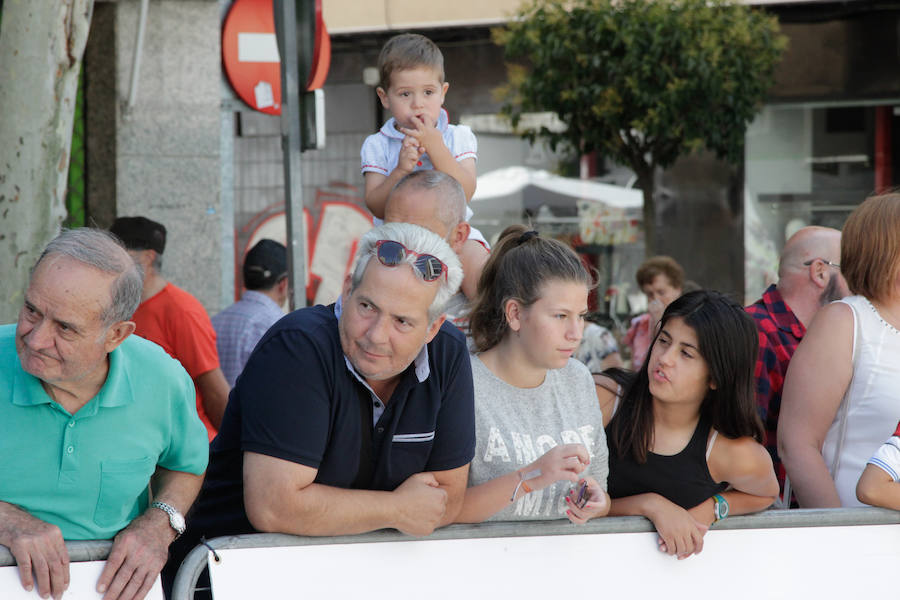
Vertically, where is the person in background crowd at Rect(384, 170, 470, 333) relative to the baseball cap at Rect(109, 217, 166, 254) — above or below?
above

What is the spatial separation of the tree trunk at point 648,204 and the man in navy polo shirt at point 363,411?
7.50 metres

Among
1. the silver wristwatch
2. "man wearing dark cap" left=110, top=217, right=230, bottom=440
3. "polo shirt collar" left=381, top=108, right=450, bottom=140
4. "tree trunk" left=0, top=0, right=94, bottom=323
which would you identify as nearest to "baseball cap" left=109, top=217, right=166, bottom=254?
"man wearing dark cap" left=110, top=217, right=230, bottom=440

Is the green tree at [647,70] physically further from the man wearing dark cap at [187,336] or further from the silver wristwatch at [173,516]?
the silver wristwatch at [173,516]

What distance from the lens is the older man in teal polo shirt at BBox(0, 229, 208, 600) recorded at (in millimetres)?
2479

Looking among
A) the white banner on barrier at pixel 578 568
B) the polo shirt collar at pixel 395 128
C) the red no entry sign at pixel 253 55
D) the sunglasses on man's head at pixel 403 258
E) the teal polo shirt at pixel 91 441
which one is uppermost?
the red no entry sign at pixel 253 55

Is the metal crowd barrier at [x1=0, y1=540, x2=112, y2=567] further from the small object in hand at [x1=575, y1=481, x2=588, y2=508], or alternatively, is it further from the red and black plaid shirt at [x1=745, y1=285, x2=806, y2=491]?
the red and black plaid shirt at [x1=745, y1=285, x2=806, y2=491]

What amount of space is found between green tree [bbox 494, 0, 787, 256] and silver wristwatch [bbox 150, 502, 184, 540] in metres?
7.27

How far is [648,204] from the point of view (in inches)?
403

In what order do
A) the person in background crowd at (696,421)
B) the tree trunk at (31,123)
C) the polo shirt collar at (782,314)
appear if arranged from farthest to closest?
1. the polo shirt collar at (782,314)
2. the tree trunk at (31,123)
3. the person in background crowd at (696,421)

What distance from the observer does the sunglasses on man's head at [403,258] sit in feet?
8.82

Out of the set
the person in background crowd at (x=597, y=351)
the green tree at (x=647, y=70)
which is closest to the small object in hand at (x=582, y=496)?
the person in background crowd at (x=597, y=351)

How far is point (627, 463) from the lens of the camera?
10.8 ft

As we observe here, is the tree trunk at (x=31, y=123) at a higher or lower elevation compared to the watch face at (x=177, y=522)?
higher

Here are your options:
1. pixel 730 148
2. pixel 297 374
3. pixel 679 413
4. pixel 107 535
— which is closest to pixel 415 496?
pixel 297 374
